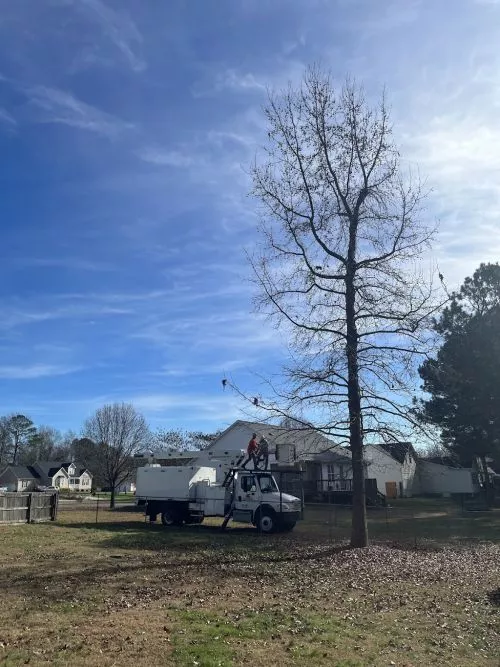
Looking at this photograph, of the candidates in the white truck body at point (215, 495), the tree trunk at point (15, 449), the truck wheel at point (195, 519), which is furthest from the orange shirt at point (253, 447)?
the tree trunk at point (15, 449)

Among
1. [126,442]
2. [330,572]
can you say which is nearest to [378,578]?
[330,572]

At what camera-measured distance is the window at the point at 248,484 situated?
970 inches

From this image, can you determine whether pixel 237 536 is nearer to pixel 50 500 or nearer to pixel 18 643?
pixel 50 500

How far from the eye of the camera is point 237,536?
22.3 m

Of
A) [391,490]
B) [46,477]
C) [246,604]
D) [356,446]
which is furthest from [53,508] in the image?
[46,477]

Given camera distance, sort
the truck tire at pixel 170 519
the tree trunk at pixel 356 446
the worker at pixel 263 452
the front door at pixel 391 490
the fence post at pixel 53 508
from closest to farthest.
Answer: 1. the tree trunk at pixel 356 446
2. the worker at pixel 263 452
3. the truck tire at pixel 170 519
4. the fence post at pixel 53 508
5. the front door at pixel 391 490

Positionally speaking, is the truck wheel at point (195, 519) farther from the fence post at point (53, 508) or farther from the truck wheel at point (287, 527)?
the fence post at point (53, 508)

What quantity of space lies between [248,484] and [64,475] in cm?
7816

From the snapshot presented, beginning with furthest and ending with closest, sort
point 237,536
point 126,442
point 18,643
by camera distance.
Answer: point 126,442 → point 237,536 → point 18,643

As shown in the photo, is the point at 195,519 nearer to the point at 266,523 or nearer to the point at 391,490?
the point at 266,523

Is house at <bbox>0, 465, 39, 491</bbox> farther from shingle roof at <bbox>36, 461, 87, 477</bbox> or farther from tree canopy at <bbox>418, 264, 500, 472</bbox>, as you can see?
tree canopy at <bbox>418, 264, 500, 472</bbox>

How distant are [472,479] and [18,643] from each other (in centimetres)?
5558

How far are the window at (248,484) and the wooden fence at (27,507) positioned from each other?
31.4 ft

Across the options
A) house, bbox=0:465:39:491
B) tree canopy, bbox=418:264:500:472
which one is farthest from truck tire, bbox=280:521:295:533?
house, bbox=0:465:39:491
